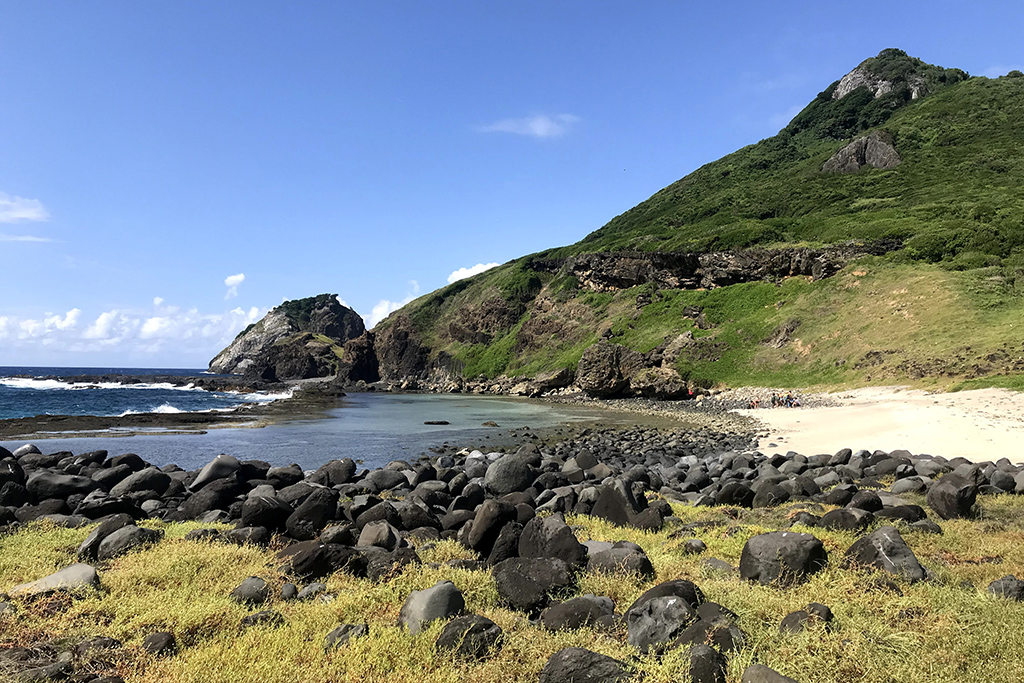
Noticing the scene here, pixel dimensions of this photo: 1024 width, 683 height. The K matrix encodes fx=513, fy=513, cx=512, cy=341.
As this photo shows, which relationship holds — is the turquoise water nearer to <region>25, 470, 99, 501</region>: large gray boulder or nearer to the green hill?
<region>25, 470, 99, 501</region>: large gray boulder

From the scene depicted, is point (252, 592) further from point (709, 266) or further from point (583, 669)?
point (709, 266)

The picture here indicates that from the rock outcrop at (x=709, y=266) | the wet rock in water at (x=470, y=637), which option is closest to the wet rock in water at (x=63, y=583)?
the wet rock in water at (x=470, y=637)

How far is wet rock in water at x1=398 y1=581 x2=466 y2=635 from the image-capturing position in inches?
273

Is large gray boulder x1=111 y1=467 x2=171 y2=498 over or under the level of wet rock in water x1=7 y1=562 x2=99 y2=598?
under

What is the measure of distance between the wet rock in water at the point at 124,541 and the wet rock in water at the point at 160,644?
410 centimetres

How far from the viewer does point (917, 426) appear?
2552 centimetres

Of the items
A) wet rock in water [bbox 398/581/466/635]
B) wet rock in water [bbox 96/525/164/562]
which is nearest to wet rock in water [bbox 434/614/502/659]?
wet rock in water [bbox 398/581/466/635]

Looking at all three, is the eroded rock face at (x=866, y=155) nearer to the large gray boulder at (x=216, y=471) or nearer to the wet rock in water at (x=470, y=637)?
the large gray boulder at (x=216, y=471)

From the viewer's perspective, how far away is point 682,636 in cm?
624

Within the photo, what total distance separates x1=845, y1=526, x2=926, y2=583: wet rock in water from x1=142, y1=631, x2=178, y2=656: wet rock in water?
9.77 meters

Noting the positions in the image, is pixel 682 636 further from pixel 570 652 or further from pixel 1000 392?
pixel 1000 392

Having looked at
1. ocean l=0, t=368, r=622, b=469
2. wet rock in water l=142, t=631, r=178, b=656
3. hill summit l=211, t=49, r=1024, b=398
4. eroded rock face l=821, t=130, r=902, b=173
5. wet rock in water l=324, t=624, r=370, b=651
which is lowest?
ocean l=0, t=368, r=622, b=469

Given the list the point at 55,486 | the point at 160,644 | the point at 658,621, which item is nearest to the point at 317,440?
the point at 55,486

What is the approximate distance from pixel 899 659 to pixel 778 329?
2633 inches
